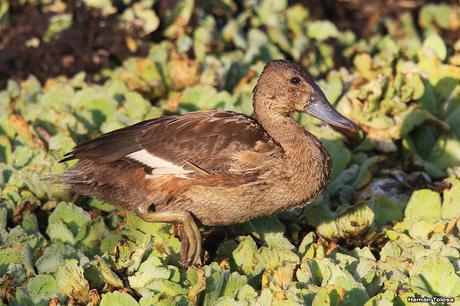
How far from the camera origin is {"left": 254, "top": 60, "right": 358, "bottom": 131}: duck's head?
5102 mm

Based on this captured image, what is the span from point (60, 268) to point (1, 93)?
2.85 metres

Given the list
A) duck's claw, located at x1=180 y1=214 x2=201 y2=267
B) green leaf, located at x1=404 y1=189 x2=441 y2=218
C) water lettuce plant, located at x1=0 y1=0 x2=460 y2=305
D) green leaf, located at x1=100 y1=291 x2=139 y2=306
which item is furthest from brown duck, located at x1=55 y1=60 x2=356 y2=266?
green leaf, located at x1=404 y1=189 x2=441 y2=218

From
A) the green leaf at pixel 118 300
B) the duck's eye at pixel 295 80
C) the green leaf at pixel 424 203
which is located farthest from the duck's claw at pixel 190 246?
the green leaf at pixel 424 203

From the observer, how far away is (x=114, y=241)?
5.07m

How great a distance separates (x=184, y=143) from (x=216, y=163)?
24 cm

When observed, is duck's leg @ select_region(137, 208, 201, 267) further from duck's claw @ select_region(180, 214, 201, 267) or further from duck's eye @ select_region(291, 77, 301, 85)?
duck's eye @ select_region(291, 77, 301, 85)

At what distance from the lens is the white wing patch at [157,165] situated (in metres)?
4.93

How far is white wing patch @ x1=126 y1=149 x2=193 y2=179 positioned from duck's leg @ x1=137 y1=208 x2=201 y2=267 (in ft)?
0.70

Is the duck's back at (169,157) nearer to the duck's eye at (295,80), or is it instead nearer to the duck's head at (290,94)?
the duck's head at (290,94)

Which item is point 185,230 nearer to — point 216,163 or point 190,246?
point 190,246

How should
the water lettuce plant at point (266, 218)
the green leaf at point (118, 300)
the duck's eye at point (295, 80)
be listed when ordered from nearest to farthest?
the green leaf at point (118, 300), the water lettuce plant at point (266, 218), the duck's eye at point (295, 80)

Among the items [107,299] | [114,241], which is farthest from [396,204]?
[107,299]

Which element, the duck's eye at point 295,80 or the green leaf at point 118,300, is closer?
the green leaf at point 118,300

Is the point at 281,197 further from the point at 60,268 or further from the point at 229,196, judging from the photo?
the point at 60,268
